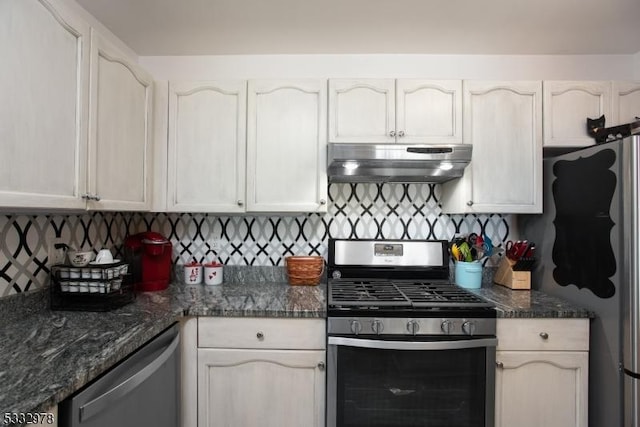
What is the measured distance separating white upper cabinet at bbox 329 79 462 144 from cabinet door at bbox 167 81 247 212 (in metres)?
0.56

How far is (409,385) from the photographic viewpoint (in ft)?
4.88

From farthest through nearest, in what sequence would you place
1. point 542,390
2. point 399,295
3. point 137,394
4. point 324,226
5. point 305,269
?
point 324,226 → point 305,269 → point 399,295 → point 542,390 → point 137,394

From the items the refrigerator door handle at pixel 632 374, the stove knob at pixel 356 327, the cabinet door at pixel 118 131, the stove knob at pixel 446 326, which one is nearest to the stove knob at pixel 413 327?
the stove knob at pixel 446 326

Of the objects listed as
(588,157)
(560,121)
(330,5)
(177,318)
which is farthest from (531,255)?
(177,318)

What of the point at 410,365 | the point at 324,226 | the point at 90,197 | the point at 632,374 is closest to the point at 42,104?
the point at 90,197

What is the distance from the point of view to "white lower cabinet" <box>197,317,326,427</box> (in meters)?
1.52

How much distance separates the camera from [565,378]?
1525 millimetres

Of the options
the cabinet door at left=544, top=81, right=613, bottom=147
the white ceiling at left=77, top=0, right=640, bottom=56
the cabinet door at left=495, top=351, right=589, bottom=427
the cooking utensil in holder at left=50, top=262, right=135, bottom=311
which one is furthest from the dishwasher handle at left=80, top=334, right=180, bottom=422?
the cabinet door at left=544, top=81, right=613, bottom=147

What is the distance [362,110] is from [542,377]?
1.61m

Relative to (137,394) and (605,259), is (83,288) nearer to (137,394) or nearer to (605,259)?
(137,394)

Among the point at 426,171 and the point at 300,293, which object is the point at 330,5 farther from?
the point at 300,293

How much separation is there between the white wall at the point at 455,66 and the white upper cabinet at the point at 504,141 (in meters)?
0.29

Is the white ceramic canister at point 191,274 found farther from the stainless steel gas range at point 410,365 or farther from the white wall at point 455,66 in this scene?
the white wall at point 455,66

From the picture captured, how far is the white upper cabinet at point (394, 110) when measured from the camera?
184 cm
